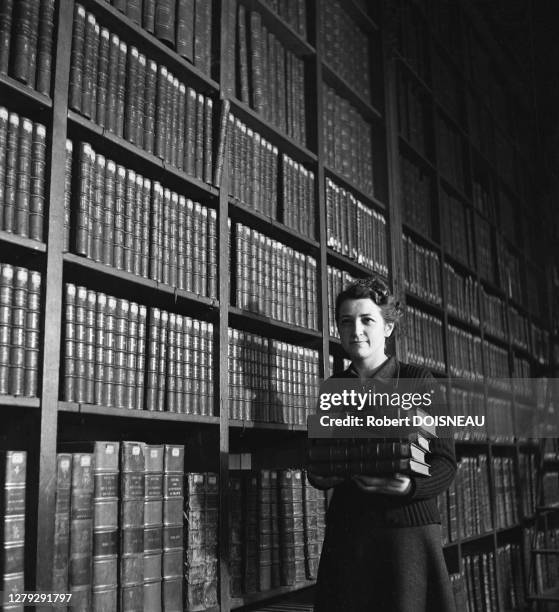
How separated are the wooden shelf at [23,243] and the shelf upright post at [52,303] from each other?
0.07ft

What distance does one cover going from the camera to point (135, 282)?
1.88 m

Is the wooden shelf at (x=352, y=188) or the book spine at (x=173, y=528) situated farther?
the wooden shelf at (x=352, y=188)

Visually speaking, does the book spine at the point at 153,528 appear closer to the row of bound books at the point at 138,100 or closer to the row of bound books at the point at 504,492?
the row of bound books at the point at 138,100

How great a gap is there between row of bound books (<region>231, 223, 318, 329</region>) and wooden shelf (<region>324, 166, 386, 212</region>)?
1.36 feet

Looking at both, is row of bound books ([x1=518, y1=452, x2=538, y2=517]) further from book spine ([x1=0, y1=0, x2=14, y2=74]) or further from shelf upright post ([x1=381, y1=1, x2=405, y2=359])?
book spine ([x1=0, y1=0, x2=14, y2=74])

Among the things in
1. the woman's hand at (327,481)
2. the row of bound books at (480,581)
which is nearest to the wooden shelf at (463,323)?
the row of bound books at (480,581)

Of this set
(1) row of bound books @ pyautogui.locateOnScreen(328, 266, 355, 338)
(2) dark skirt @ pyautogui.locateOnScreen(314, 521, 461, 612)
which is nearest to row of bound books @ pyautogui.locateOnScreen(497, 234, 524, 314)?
(1) row of bound books @ pyautogui.locateOnScreen(328, 266, 355, 338)

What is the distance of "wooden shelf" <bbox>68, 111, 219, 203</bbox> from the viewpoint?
1811mm

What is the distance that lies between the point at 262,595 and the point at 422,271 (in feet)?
6.09

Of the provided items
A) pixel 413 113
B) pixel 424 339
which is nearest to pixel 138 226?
pixel 424 339

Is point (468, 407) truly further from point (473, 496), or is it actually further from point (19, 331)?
point (19, 331)

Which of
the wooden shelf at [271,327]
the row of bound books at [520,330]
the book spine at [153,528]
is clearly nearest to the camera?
the book spine at [153,528]

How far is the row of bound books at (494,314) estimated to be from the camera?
428 cm

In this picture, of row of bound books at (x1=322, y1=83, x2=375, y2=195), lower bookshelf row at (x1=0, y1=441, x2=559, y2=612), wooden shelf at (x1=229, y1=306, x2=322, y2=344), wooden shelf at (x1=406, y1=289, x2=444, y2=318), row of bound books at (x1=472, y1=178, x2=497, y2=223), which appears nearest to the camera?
lower bookshelf row at (x1=0, y1=441, x2=559, y2=612)
